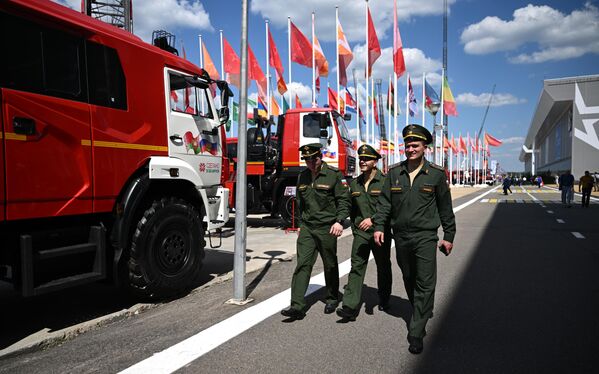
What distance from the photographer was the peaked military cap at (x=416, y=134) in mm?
3922

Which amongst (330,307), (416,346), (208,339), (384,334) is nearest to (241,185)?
(330,307)

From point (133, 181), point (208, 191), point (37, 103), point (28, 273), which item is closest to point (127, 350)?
point (28, 273)

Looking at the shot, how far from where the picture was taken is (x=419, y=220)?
3.85 m

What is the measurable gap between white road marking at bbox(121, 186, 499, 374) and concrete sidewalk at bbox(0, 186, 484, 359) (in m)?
1.06

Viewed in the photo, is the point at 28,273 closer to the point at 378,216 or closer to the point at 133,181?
the point at 133,181

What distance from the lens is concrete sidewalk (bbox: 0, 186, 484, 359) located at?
3.96 metres

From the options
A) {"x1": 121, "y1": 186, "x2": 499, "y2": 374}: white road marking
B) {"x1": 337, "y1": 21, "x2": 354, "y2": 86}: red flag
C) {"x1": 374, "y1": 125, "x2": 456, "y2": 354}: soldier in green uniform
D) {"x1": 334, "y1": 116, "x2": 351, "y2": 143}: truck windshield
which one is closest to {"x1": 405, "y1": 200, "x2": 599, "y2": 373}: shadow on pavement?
{"x1": 374, "y1": 125, "x2": 456, "y2": 354}: soldier in green uniform

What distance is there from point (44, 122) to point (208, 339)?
7.69 ft

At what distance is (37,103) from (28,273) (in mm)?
1425

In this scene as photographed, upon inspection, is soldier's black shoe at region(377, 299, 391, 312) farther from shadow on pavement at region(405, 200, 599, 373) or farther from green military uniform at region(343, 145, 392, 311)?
shadow on pavement at region(405, 200, 599, 373)

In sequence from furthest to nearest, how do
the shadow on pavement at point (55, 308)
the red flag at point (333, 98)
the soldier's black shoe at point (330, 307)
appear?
the red flag at point (333, 98)
the soldier's black shoe at point (330, 307)
the shadow on pavement at point (55, 308)

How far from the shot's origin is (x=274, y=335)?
406 cm

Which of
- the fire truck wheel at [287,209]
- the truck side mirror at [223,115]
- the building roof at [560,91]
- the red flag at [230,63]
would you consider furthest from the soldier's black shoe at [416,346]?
the building roof at [560,91]

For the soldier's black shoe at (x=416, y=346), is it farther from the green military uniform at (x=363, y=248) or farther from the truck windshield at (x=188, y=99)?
the truck windshield at (x=188, y=99)
